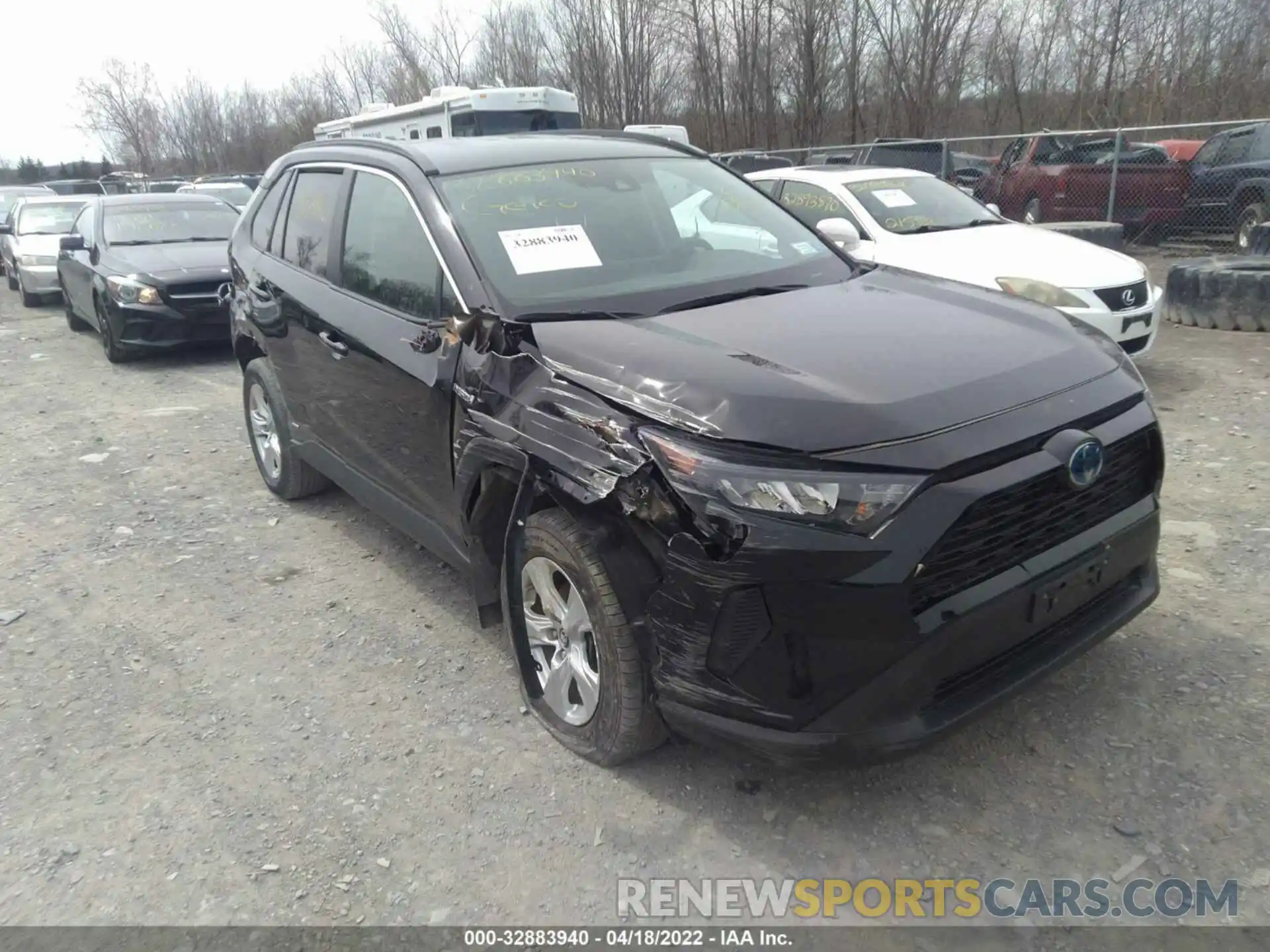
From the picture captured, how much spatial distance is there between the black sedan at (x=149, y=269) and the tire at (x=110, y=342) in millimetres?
10

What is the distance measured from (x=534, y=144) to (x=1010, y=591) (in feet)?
9.04

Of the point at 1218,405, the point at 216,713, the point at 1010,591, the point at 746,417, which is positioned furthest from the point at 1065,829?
the point at 1218,405

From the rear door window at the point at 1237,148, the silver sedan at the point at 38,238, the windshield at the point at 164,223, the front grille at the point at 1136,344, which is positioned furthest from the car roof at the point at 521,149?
the rear door window at the point at 1237,148

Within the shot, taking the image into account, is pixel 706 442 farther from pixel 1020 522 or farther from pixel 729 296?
pixel 729 296

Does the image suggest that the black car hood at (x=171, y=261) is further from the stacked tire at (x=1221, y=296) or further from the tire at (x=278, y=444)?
the stacked tire at (x=1221, y=296)

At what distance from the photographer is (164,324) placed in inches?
365

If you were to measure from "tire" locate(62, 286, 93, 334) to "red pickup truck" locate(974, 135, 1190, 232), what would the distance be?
13.1 m

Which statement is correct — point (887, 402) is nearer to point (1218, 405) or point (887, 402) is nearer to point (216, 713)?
point (216, 713)

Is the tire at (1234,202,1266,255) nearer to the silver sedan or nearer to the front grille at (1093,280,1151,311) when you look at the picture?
the front grille at (1093,280,1151,311)

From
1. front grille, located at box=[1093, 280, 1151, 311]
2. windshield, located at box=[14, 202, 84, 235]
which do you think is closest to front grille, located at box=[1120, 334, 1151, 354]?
front grille, located at box=[1093, 280, 1151, 311]

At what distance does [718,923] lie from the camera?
99.2 inches

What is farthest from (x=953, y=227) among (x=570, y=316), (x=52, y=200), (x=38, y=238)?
(x=52, y=200)

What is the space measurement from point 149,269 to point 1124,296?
8.54m

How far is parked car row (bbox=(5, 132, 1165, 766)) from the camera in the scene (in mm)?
2451
